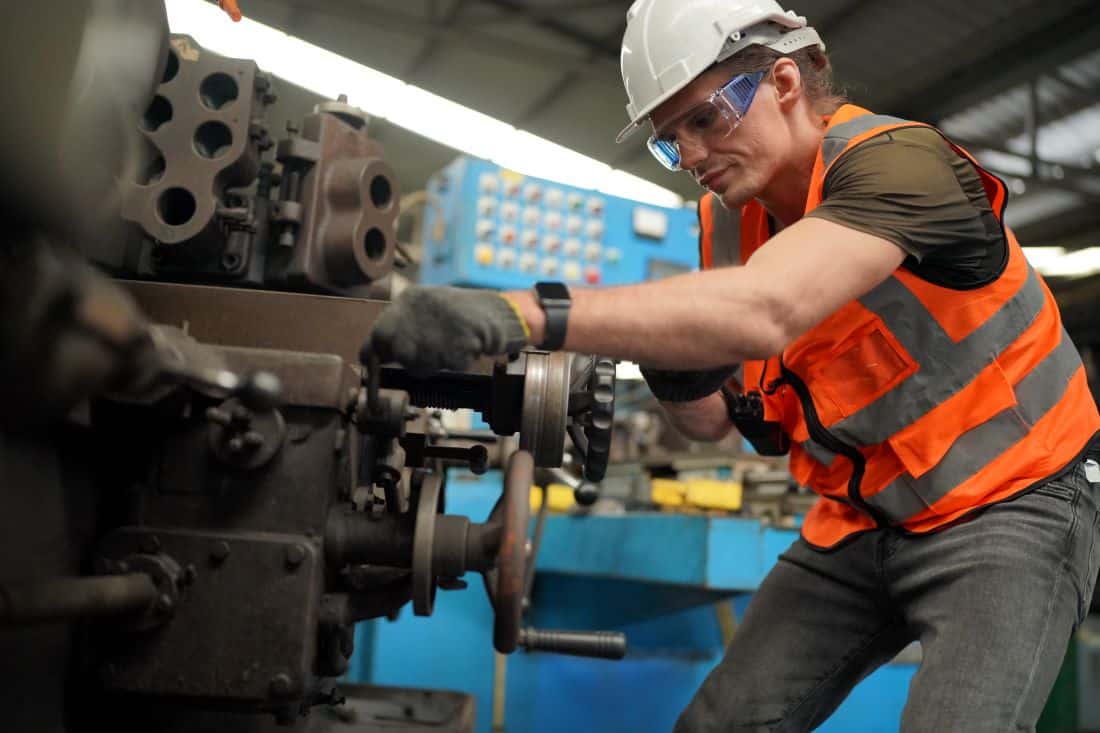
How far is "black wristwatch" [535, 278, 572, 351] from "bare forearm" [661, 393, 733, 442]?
1.93ft

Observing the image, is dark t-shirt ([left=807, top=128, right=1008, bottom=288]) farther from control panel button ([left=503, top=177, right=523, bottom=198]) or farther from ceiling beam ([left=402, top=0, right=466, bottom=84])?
ceiling beam ([left=402, top=0, right=466, bottom=84])

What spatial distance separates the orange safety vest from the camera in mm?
1106

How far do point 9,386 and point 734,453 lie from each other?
209cm

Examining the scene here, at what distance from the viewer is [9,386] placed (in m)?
0.46

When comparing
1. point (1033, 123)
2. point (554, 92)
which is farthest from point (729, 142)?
point (554, 92)

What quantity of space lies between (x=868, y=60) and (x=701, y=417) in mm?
3817

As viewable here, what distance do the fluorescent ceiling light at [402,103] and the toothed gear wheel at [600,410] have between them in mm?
3293

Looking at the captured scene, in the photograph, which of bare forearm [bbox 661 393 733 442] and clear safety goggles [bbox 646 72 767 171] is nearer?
clear safety goggles [bbox 646 72 767 171]

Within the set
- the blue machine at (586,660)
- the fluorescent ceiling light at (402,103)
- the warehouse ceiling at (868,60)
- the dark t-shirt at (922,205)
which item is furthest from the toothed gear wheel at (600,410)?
the warehouse ceiling at (868,60)

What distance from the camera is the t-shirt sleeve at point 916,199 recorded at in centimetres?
96

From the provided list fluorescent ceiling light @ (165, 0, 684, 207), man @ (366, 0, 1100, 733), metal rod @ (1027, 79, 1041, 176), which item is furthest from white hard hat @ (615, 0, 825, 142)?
metal rod @ (1027, 79, 1041, 176)

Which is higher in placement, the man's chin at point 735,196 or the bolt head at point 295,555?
the man's chin at point 735,196

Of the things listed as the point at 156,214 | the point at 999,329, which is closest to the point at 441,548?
the point at 156,214

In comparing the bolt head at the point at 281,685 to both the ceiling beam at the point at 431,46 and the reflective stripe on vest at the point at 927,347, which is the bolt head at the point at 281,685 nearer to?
the reflective stripe on vest at the point at 927,347
